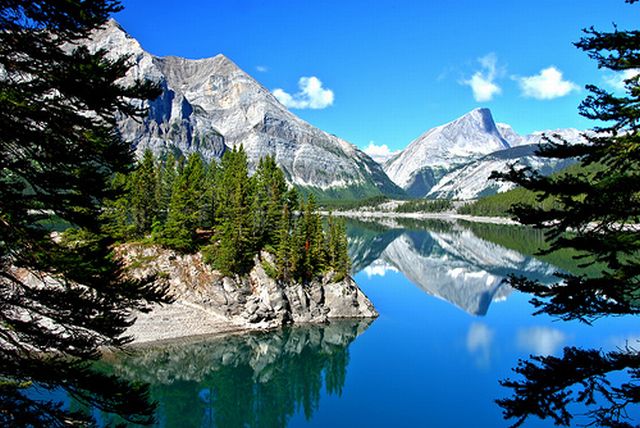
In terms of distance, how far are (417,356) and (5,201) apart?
5292 cm

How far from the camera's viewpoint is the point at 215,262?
61.5m

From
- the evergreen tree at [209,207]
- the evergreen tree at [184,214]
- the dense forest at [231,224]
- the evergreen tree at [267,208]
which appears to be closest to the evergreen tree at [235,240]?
the dense forest at [231,224]

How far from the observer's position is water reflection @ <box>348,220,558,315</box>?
323 ft

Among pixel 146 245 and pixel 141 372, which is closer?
pixel 141 372

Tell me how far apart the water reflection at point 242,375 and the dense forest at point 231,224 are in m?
10.3

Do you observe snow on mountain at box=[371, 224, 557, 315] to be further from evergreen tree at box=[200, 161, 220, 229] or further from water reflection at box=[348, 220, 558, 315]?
evergreen tree at box=[200, 161, 220, 229]

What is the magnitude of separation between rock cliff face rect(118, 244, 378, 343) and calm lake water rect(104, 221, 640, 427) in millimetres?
2455

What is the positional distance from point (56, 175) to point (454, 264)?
130 meters

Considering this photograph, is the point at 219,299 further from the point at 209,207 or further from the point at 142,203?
the point at 209,207

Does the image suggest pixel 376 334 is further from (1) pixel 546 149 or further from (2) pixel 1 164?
(2) pixel 1 164

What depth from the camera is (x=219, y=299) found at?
194ft

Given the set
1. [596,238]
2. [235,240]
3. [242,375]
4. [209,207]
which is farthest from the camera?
[209,207]

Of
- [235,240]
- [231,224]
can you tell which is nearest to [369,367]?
[235,240]

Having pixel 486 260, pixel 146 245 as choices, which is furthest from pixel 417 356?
pixel 486 260
